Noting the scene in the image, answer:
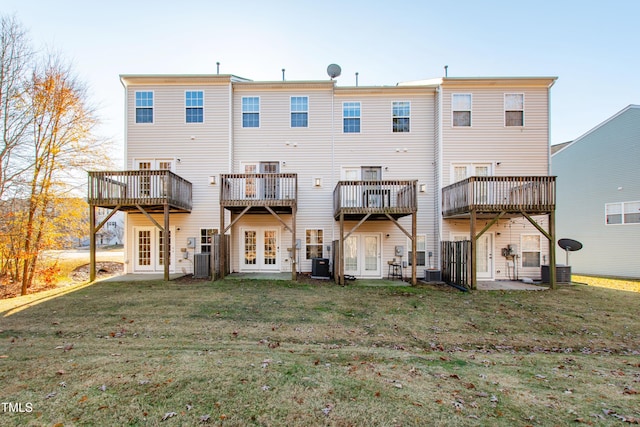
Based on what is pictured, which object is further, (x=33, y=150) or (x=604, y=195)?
(x=604, y=195)

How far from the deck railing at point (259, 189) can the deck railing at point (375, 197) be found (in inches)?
77.9

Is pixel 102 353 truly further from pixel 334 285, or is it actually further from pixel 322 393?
pixel 334 285

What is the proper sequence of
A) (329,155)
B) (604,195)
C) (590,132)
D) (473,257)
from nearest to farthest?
(473,257) → (329,155) → (604,195) → (590,132)

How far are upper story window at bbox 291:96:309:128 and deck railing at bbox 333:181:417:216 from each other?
3.86 m

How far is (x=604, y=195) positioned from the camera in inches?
567

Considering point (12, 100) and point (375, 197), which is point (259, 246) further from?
point (12, 100)

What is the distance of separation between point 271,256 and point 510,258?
10681 mm

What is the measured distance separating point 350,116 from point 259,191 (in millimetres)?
5450

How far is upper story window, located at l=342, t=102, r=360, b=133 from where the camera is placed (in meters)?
12.6

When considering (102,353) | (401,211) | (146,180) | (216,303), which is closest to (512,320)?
(401,211)

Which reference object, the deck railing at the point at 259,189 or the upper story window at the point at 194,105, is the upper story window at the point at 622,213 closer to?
the deck railing at the point at 259,189

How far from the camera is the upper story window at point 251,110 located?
12.6m

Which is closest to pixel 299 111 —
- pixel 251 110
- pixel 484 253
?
pixel 251 110

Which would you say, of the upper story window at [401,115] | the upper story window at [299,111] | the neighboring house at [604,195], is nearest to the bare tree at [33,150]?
the upper story window at [299,111]
